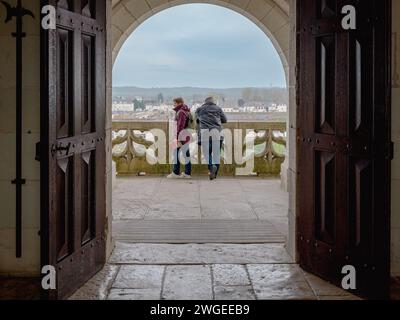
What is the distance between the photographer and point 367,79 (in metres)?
3.22

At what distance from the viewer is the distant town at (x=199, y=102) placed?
923 centimetres

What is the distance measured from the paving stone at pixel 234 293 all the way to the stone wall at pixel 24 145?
1.22m

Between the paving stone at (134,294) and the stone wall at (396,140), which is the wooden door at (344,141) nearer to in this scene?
the stone wall at (396,140)

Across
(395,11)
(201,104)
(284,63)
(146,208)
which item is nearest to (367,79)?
(395,11)

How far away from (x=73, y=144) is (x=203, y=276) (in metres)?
1.23

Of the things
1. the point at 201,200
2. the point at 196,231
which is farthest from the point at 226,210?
the point at 196,231

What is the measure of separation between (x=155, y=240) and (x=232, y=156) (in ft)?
14.6

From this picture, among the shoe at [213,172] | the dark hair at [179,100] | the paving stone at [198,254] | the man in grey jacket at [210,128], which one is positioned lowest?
the paving stone at [198,254]

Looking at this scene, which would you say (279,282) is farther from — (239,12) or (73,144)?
(239,12)

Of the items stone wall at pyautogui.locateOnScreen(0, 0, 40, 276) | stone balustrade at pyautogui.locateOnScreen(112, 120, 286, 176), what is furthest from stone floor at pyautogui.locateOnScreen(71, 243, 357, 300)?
stone balustrade at pyautogui.locateOnScreen(112, 120, 286, 176)

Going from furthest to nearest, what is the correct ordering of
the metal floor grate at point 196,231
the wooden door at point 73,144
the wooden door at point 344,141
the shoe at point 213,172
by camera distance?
the shoe at point 213,172 < the metal floor grate at point 196,231 < the wooden door at point 344,141 < the wooden door at point 73,144

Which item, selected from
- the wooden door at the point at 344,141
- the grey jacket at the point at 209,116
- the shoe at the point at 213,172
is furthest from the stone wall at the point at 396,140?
the shoe at the point at 213,172
